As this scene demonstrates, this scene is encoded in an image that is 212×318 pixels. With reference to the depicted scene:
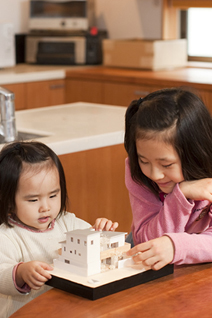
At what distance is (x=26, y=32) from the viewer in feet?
14.9

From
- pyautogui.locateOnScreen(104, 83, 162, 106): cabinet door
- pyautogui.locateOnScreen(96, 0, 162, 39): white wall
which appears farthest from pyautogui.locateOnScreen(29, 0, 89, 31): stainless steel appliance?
pyautogui.locateOnScreen(104, 83, 162, 106): cabinet door

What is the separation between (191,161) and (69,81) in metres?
2.90

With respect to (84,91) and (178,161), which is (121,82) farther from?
(178,161)

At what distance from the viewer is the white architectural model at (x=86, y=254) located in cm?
98

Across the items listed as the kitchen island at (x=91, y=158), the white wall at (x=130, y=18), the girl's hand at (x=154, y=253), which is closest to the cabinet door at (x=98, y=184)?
the kitchen island at (x=91, y=158)

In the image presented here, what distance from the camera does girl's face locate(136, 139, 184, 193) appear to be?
3.78 feet

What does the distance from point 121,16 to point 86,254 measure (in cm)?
368

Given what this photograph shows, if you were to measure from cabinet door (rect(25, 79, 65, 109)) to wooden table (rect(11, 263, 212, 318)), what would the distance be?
9.54ft

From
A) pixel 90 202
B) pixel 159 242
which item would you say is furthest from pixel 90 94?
pixel 159 242

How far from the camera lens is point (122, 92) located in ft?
12.1

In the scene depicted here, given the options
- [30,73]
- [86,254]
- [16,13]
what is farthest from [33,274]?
[16,13]

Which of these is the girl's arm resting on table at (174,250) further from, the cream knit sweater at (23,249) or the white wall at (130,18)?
the white wall at (130,18)

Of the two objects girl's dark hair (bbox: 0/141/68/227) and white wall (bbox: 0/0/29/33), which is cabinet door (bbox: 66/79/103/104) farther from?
girl's dark hair (bbox: 0/141/68/227)

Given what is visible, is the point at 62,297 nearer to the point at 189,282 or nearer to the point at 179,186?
the point at 189,282
